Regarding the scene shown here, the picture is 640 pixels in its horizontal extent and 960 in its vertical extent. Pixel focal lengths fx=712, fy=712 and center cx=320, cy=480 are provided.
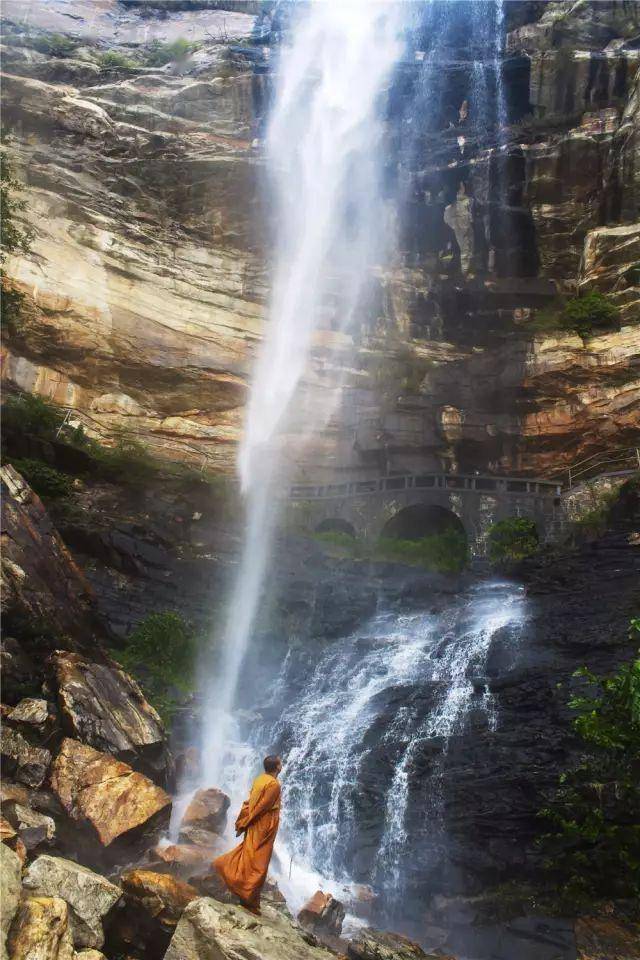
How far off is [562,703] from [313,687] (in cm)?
504

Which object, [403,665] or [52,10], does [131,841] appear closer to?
[403,665]

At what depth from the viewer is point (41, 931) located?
4348 millimetres

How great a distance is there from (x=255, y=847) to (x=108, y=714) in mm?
3853

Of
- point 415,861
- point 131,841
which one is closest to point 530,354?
point 415,861

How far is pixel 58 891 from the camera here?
519cm

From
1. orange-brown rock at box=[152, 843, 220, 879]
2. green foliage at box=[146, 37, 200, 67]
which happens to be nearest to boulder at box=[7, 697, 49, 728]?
orange-brown rock at box=[152, 843, 220, 879]

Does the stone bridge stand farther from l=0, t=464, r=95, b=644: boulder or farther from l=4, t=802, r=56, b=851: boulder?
l=4, t=802, r=56, b=851: boulder

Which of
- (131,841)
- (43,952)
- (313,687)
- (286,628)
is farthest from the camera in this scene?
(286,628)

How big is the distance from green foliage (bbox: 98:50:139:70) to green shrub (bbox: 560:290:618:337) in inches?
768

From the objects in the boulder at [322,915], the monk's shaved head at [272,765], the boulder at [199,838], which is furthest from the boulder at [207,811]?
the monk's shaved head at [272,765]

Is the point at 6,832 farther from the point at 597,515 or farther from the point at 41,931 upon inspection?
the point at 597,515

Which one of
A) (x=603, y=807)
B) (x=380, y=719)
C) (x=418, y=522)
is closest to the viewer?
(x=603, y=807)

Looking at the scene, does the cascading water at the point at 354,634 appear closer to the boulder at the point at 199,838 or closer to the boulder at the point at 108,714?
the boulder at the point at 199,838

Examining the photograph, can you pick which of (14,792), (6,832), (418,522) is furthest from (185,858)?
(418,522)
